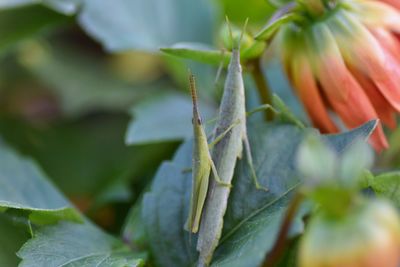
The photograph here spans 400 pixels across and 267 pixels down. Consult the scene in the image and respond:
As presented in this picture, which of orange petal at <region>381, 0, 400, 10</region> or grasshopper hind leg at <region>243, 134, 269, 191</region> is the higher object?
orange petal at <region>381, 0, 400, 10</region>

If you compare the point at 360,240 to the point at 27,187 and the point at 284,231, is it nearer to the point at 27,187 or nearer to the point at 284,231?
the point at 284,231

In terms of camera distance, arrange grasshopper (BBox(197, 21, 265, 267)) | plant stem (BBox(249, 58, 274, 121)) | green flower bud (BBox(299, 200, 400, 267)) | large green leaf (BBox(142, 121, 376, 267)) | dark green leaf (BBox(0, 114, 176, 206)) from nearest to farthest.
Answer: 1. green flower bud (BBox(299, 200, 400, 267))
2. large green leaf (BBox(142, 121, 376, 267))
3. grasshopper (BBox(197, 21, 265, 267))
4. plant stem (BBox(249, 58, 274, 121))
5. dark green leaf (BBox(0, 114, 176, 206))

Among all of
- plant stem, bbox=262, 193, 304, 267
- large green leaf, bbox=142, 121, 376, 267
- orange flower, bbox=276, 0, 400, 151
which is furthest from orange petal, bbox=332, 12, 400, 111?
plant stem, bbox=262, 193, 304, 267

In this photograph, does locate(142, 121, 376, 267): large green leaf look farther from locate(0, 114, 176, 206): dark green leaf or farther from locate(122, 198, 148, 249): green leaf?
locate(0, 114, 176, 206): dark green leaf

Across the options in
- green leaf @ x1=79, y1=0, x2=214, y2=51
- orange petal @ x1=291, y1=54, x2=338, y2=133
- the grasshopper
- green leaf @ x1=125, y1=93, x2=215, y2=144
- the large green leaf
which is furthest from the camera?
green leaf @ x1=79, y1=0, x2=214, y2=51

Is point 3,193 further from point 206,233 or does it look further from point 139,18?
point 139,18

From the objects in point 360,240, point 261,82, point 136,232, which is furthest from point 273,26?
point 360,240
